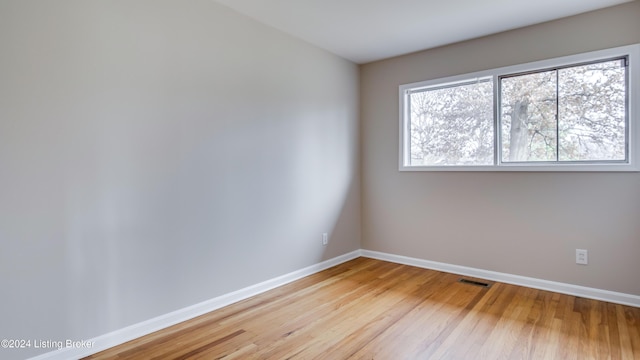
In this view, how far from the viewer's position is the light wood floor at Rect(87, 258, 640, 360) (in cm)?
201

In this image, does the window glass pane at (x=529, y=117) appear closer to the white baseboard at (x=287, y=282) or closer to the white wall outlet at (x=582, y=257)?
the white wall outlet at (x=582, y=257)

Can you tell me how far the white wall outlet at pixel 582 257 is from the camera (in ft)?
9.34

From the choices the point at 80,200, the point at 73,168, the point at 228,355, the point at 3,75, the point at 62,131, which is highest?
the point at 3,75

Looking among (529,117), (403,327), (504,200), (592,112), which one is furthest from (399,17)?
(403,327)

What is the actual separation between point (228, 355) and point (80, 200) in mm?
1278

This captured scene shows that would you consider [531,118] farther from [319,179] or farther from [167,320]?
[167,320]

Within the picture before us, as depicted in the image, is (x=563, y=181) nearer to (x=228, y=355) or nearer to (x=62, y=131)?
(x=228, y=355)

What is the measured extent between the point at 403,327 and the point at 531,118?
230cm

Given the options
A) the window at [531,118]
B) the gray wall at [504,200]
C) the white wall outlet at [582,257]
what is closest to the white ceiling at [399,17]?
the gray wall at [504,200]

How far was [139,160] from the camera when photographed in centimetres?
220

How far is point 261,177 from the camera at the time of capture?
298cm

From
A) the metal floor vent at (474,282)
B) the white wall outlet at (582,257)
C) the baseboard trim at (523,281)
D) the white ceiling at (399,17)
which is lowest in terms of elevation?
the metal floor vent at (474,282)

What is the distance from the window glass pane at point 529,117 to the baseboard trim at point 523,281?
1.14m

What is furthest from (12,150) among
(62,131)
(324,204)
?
(324,204)
